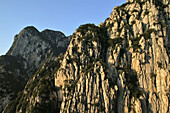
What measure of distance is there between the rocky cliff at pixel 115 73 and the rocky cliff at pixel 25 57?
18.4 m

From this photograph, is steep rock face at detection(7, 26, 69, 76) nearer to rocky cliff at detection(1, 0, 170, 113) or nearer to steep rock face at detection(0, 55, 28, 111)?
steep rock face at detection(0, 55, 28, 111)

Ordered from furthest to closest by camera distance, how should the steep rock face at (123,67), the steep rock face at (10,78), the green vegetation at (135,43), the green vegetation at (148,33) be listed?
the steep rock face at (10,78) → the green vegetation at (148,33) → the green vegetation at (135,43) → the steep rock face at (123,67)

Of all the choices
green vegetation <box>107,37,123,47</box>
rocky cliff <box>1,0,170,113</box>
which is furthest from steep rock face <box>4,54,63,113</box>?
green vegetation <box>107,37,123,47</box>

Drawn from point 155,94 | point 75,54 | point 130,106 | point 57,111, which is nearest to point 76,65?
point 75,54

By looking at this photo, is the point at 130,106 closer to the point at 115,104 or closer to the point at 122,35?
the point at 115,104

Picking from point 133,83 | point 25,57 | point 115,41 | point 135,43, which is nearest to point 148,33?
point 135,43

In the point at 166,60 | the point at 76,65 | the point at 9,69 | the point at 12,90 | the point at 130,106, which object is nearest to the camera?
the point at 130,106

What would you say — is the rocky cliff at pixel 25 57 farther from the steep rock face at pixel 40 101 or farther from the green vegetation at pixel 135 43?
the green vegetation at pixel 135 43

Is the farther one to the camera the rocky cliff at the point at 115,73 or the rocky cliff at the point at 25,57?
the rocky cliff at the point at 25,57

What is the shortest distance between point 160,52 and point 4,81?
94.3 m

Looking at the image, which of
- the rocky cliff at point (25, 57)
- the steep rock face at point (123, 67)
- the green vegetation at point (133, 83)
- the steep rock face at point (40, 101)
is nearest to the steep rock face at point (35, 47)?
the rocky cliff at point (25, 57)

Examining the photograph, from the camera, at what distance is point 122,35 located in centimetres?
7725

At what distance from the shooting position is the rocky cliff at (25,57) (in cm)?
8368

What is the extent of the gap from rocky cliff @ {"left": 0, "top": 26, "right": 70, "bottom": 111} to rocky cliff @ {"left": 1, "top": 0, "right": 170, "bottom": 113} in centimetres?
1845
